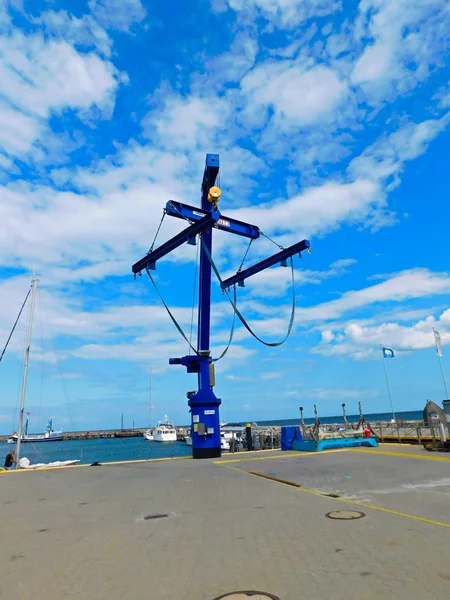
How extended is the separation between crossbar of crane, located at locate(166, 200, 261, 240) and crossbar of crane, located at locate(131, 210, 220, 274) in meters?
0.82

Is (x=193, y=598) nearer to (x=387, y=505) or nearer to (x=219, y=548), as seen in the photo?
(x=219, y=548)

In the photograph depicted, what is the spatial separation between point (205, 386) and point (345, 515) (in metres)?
15.9

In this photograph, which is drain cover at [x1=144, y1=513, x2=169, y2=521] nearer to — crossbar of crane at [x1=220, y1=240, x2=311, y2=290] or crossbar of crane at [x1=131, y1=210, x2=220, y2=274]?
crossbar of crane at [x1=131, y1=210, x2=220, y2=274]

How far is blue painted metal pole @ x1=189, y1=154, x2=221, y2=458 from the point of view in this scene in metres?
23.6

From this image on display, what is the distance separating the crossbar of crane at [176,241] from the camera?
2159cm

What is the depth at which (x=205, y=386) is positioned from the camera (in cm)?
2406

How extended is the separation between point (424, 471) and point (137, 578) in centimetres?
1177

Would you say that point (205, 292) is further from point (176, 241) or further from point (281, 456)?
point (281, 456)

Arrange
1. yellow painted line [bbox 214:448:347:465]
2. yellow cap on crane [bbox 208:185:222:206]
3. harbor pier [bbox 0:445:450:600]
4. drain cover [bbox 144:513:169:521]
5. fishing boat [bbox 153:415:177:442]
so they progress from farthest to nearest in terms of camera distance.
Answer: fishing boat [bbox 153:415:177:442] → yellow cap on crane [bbox 208:185:222:206] → yellow painted line [bbox 214:448:347:465] → drain cover [bbox 144:513:169:521] → harbor pier [bbox 0:445:450:600]

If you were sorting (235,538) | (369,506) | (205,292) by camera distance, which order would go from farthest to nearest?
1. (205,292)
2. (369,506)
3. (235,538)

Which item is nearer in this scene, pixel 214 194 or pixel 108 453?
pixel 214 194

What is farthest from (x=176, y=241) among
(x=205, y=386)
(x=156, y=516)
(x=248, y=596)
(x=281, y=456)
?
(x=248, y=596)

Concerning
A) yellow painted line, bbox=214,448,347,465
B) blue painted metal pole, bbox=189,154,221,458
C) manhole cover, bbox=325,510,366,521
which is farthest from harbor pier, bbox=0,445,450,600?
blue painted metal pole, bbox=189,154,221,458

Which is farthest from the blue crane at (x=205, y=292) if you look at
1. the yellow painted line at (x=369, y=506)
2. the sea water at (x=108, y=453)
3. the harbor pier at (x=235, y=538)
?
the sea water at (x=108, y=453)
